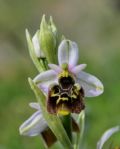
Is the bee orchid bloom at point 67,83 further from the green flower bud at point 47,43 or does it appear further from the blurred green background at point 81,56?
the blurred green background at point 81,56

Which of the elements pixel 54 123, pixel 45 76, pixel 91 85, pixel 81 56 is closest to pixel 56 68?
pixel 45 76

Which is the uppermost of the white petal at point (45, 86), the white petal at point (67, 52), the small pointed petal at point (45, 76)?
the white petal at point (67, 52)

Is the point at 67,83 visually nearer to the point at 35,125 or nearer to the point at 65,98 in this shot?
the point at 65,98

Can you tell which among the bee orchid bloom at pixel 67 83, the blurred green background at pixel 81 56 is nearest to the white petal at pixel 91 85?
the bee orchid bloom at pixel 67 83

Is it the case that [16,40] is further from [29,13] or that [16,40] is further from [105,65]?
[29,13]

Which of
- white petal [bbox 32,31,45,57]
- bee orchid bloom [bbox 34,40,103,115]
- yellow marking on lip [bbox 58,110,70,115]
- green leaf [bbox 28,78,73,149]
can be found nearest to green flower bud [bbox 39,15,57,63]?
Result: white petal [bbox 32,31,45,57]

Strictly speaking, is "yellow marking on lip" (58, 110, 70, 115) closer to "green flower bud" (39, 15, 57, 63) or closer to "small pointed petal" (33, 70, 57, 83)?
"small pointed petal" (33, 70, 57, 83)
